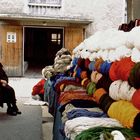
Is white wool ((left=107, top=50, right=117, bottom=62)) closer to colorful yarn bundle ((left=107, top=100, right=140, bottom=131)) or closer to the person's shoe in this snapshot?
colorful yarn bundle ((left=107, top=100, right=140, bottom=131))

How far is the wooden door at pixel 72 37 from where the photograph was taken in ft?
46.4

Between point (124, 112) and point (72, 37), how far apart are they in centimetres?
1195

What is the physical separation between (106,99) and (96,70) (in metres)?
0.74

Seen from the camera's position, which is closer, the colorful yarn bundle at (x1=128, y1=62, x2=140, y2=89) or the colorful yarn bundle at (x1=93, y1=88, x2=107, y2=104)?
the colorful yarn bundle at (x1=128, y1=62, x2=140, y2=89)

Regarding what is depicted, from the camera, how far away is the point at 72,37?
14.2 metres

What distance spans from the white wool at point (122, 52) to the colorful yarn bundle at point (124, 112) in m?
0.35

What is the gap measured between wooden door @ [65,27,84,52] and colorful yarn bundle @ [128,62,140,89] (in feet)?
39.1

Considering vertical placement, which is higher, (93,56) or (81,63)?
(93,56)

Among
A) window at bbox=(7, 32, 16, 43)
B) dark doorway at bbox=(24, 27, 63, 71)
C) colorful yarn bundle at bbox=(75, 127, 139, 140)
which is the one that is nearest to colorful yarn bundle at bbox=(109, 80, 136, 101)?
colorful yarn bundle at bbox=(75, 127, 139, 140)

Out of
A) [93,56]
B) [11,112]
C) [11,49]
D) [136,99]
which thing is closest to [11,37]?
[11,49]

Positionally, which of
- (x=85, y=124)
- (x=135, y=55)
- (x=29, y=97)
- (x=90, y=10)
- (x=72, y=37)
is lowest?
(x=29, y=97)

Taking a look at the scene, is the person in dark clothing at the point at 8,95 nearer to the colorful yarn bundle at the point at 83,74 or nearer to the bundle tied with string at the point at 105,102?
the colorful yarn bundle at the point at 83,74

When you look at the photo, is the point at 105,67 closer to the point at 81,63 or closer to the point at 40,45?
the point at 81,63

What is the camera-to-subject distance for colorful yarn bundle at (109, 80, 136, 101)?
233 cm
